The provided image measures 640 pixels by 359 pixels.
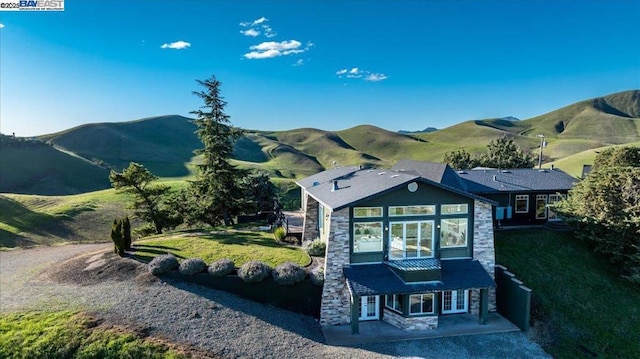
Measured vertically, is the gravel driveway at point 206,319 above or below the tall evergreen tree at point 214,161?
below

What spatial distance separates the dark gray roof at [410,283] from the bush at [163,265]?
7547mm

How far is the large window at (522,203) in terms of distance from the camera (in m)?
23.0

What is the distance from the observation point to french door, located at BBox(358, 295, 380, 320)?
1459cm

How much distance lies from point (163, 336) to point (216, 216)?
15392 mm

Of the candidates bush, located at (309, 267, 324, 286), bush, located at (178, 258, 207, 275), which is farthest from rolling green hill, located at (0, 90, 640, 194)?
bush, located at (178, 258, 207, 275)

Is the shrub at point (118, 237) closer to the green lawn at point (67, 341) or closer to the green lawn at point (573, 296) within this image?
the green lawn at point (67, 341)

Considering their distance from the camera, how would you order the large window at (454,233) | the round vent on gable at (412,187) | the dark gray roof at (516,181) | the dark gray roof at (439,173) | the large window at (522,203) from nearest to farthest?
the round vent on gable at (412,187)
the large window at (454,233)
the dark gray roof at (439,173)
the dark gray roof at (516,181)
the large window at (522,203)

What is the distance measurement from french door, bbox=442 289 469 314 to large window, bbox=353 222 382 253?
382 cm

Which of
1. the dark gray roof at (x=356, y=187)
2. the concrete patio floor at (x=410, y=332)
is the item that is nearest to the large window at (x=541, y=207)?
the concrete patio floor at (x=410, y=332)

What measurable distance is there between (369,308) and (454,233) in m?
5.04

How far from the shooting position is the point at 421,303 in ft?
46.5

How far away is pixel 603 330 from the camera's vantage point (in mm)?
14430

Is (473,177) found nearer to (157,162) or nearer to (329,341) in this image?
(329,341)

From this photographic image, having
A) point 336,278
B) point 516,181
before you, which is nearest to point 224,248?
point 336,278
